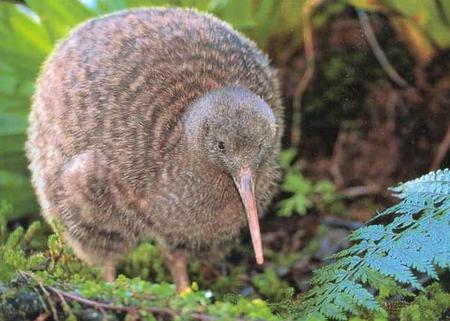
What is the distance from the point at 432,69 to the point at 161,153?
1499 millimetres

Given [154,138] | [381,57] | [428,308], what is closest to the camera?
[428,308]

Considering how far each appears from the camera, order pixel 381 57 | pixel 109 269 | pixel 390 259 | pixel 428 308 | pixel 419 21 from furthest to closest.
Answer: pixel 381 57
pixel 419 21
pixel 109 269
pixel 428 308
pixel 390 259

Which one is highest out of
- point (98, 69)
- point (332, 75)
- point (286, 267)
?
point (98, 69)

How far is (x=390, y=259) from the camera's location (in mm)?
2074

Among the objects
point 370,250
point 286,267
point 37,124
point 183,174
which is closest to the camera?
point 370,250

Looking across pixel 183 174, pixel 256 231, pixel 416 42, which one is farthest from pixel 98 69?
pixel 416 42

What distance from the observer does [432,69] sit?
12.1 ft

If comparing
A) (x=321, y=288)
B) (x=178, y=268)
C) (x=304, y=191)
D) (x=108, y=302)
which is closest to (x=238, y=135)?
(x=321, y=288)

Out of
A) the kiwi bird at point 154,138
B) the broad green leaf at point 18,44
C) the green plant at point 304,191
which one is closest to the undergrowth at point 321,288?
the kiwi bird at point 154,138

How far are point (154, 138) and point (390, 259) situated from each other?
3.29 feet

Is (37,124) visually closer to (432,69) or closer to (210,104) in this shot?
(210,104)

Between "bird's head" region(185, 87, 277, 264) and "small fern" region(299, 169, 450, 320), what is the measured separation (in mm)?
411

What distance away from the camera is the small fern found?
2.01 m

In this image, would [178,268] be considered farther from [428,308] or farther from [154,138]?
[428,308]
